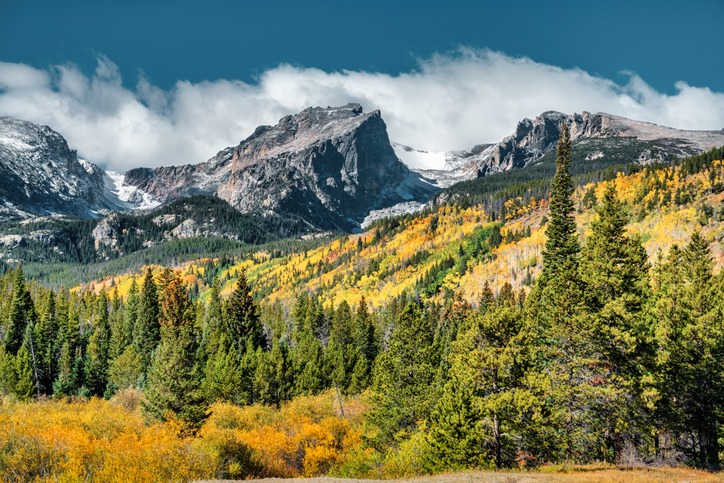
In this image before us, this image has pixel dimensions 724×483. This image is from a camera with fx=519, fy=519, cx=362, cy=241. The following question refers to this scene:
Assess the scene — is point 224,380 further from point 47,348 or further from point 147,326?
point 47,348

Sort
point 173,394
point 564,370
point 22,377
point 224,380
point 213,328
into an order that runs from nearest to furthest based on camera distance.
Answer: point 564,370 < point 173,394 < point 224,380 < point 22,377 < point 213,328

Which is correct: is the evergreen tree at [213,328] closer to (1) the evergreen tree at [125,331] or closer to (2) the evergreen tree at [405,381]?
(1) the evergreen tree at [125,331]

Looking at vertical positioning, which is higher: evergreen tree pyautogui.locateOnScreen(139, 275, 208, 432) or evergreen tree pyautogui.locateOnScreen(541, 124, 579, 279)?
evergreen tree pyautogui.locateOnScreen(541, 124, 579, 279)

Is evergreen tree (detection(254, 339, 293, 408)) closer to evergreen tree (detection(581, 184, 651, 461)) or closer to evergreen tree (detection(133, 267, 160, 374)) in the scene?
evergreen tree (detection(133, 267, 160, 374))

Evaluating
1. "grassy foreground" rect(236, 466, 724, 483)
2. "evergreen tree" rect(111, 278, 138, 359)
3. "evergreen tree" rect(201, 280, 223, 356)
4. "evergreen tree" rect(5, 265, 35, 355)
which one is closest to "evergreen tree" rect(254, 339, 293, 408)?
"evergreen tree" rect(201, 280, 223, 356)

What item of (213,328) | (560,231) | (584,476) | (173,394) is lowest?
(173,394)

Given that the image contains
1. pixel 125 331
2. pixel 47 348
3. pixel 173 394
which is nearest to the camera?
pixel 173 394

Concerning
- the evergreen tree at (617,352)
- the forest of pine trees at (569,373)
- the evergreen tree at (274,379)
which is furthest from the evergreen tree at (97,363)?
the evergreen tree at (617,352)

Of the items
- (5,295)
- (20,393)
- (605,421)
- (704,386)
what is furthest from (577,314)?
(5,295)

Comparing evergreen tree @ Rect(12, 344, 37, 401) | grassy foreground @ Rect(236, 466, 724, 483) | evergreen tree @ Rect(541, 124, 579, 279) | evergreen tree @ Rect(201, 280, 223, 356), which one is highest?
evergreen tree @ Rect(541, 124, 579, 279)

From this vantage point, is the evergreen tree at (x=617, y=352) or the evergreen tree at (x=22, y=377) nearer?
the evergreen tree at (x=617, y=352)

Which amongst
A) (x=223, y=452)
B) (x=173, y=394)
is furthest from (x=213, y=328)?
(x=223, y=452)

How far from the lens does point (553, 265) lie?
50750 millimetres

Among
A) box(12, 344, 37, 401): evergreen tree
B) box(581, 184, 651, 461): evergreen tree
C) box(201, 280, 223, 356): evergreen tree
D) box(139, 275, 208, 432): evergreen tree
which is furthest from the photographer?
box(201, 280, 223, 356): evergreen tree
